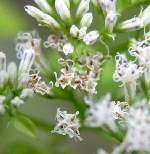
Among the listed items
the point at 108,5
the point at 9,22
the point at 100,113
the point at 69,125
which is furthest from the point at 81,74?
the point at 9,22

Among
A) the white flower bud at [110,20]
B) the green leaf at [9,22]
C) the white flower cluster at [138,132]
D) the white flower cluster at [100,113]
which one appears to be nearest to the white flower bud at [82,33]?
the white flower bud at [110,20]

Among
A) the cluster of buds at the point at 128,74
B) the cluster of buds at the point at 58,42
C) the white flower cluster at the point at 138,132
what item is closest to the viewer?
the white flower cluster at the point at 138,132

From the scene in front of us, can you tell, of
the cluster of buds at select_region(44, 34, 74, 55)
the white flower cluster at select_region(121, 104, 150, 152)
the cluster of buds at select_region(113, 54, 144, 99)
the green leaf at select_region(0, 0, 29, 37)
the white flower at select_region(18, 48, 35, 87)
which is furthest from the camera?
the green leaf at select_region(0, 0, 29, 37)

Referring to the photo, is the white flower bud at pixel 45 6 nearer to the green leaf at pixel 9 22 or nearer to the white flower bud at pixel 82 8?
the white flower bud at pixel 82 8

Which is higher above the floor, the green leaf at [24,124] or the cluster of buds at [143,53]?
the cluster of buds at [143,53]

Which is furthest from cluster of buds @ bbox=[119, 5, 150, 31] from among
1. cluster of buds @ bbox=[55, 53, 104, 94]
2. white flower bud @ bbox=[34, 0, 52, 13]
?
white flower bud @ bbox=[34, 0, 52, 13]

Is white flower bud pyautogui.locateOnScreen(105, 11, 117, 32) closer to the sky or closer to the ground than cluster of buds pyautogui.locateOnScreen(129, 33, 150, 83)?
closer to the sky

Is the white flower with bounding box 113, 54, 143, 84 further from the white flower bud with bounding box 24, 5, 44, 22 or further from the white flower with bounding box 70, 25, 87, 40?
the white flower bud with bounding box 24, 5, 44, 22
